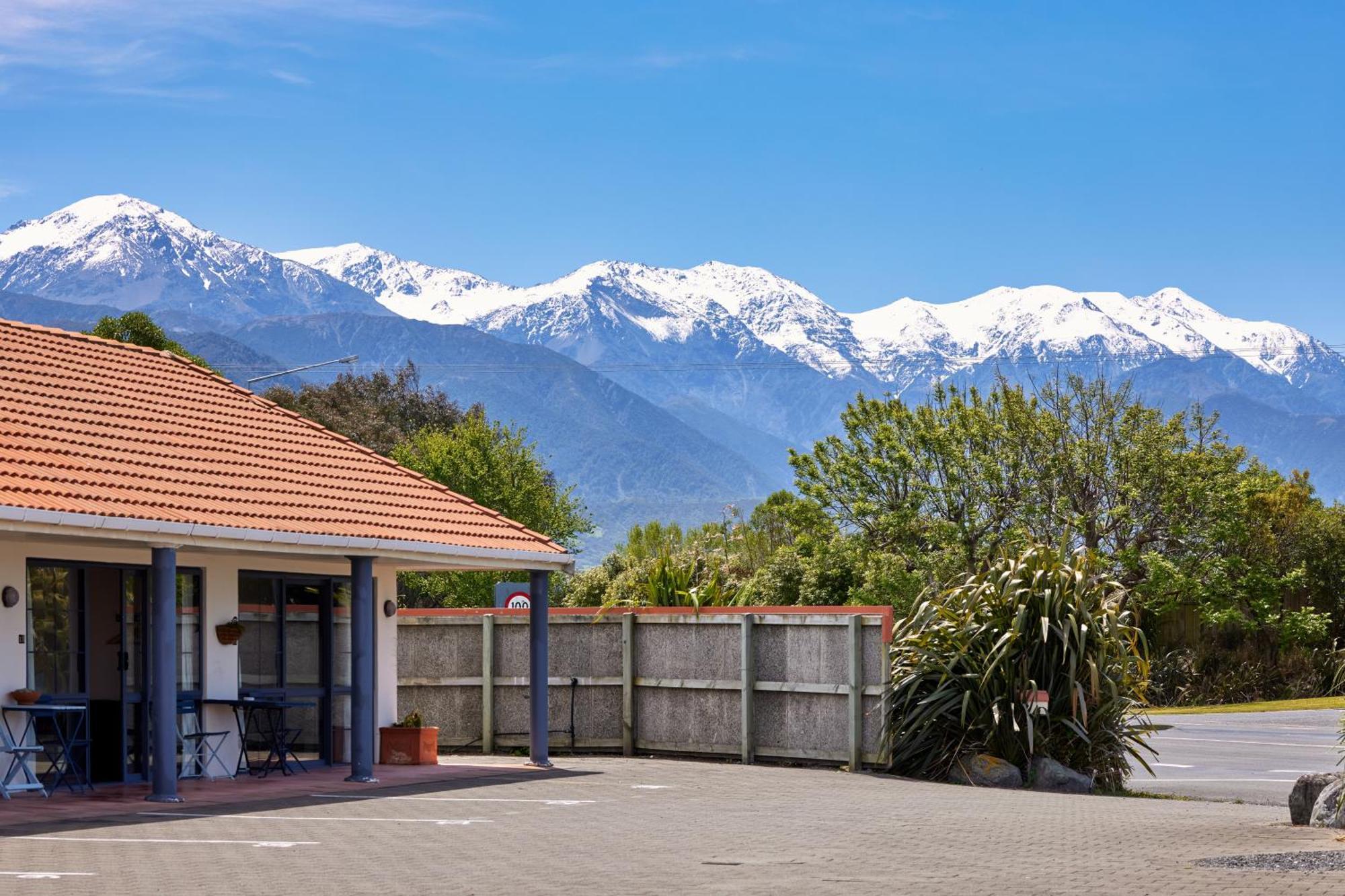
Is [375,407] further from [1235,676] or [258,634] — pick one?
[258,634]

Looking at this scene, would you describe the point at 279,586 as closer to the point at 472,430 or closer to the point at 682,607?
the point at 682,607

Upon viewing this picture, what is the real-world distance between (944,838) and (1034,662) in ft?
19.3

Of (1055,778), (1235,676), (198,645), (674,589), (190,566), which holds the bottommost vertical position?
(1235,676)

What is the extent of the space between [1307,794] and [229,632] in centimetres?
1020

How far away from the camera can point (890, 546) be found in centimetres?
3750

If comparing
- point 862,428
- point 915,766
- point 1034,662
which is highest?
point 862,428

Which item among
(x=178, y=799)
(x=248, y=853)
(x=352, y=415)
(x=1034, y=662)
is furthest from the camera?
(x=352, y=415)

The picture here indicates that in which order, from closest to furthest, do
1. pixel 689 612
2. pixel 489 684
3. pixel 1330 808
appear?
→ pixel 1330 808 < pixel 689 612 < pixel 489 684

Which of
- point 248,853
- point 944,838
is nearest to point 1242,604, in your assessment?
point 944,838

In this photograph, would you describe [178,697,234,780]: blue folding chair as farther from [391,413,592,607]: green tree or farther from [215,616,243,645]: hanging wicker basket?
[391,413,592,607]: green tree

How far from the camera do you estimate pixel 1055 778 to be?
16.8 meters

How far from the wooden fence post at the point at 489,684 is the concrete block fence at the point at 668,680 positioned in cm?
2

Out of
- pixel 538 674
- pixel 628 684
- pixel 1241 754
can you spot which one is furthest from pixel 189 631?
pixel 1241 754

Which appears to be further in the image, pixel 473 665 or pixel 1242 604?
pixel 1242 604
